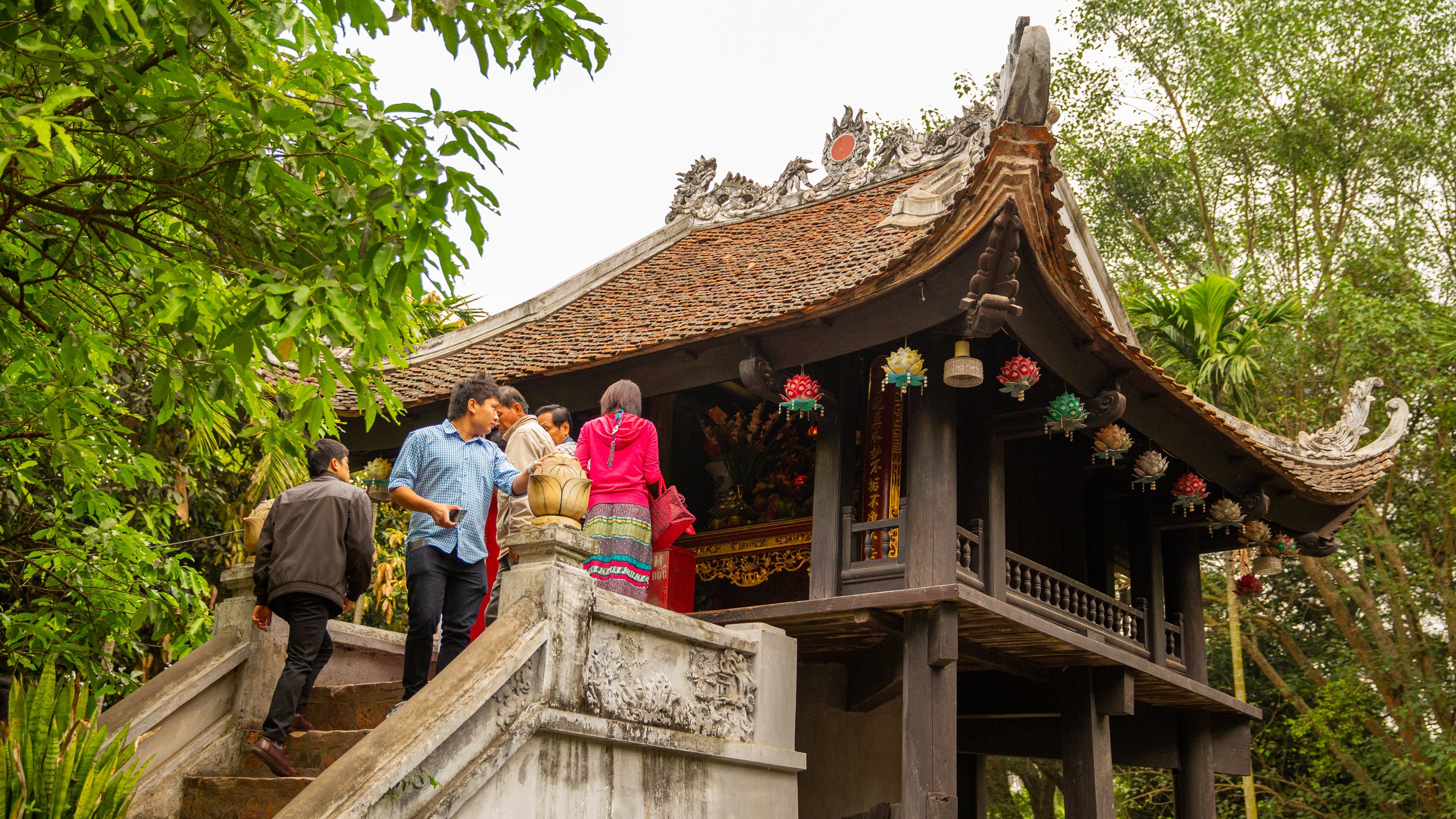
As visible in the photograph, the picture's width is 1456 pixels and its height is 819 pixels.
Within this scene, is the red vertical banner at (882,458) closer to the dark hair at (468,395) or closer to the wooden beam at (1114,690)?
the wooden beam at (1114,690)

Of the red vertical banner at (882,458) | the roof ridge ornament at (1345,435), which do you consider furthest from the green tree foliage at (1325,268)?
the red vertical banner at (882,458)

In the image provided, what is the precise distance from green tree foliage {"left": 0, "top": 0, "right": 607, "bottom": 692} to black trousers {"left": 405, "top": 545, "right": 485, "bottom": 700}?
0.86 m

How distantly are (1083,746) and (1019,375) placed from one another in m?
3.30

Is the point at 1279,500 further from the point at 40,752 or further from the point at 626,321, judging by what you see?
the point at 40,752

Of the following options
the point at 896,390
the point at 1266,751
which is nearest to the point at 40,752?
the point at 896,390

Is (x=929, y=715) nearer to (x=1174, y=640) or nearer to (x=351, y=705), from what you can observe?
(x=351, y=705)

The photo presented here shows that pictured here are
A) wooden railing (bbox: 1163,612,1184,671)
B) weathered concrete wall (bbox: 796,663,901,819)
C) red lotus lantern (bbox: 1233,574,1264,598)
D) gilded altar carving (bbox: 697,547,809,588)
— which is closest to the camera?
gilded altar carving (bbox: 697,547,809,588)

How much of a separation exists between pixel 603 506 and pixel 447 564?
1.23 meters

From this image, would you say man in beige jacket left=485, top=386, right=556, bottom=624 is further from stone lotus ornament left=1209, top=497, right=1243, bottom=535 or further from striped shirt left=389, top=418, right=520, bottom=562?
stone lotus ornament left=1209, top=497, right=1243, bottom=535

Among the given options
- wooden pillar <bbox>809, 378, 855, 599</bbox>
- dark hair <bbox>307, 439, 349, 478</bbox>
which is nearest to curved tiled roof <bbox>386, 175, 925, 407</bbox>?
wooden pillar <bbox>809, 378, 855, 599</bbox>

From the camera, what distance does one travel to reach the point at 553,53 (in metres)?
4.30

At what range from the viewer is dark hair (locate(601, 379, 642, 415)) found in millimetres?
6898

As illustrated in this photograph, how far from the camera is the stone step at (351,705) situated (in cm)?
647

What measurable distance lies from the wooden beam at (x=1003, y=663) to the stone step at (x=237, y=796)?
4452 millimetres
